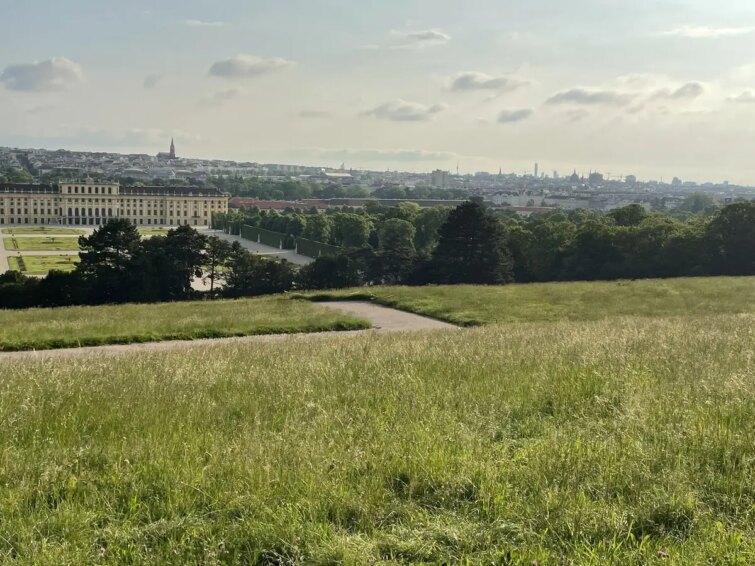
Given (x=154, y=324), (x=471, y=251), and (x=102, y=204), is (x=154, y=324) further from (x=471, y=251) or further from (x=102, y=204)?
(x=102, y=204)

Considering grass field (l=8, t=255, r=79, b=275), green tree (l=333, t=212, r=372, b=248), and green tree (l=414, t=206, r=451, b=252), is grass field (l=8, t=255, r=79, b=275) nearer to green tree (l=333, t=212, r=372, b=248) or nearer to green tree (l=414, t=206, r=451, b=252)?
green tree (l=333, t=212, r=372, b=248)

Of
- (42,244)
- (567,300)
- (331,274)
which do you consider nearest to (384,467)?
(567,300)

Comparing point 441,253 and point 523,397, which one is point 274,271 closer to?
point 441,253

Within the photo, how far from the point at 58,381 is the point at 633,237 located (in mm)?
54059

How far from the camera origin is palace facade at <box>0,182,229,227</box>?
158625mm

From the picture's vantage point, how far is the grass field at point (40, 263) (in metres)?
69.1

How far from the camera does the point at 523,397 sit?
22.0 feet

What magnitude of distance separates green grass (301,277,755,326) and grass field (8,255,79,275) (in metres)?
51.1

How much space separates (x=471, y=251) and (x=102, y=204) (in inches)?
5297

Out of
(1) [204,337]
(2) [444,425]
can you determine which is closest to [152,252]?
(1) [204,337]

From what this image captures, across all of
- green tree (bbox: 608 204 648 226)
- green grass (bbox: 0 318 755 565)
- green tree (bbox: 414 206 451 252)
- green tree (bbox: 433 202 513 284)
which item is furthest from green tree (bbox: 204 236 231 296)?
green grass (bbox: 0 318 755 565)

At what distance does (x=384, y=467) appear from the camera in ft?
15.5

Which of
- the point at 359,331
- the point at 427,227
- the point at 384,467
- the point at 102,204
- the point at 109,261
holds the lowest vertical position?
the point at 109,261

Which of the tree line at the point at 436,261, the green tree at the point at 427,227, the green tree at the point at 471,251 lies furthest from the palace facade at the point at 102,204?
the green tree at the point at 471,251
